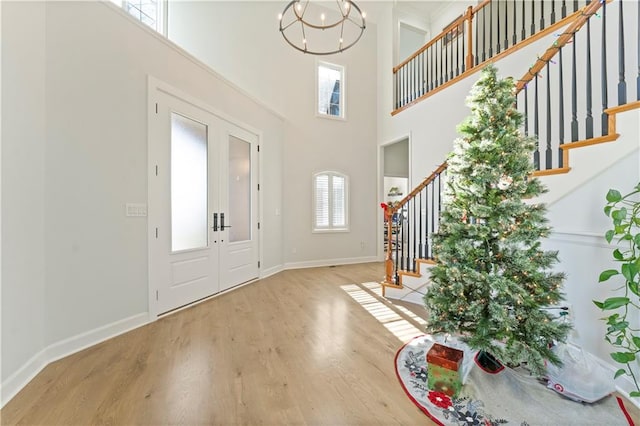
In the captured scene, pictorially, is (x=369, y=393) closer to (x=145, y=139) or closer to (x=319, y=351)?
(x=319, y=351)

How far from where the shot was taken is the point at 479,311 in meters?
1.77

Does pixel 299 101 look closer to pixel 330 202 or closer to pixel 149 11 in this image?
pixel 330 202

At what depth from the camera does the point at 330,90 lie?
6.29 meters

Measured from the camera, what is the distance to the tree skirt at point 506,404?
59.1 inches

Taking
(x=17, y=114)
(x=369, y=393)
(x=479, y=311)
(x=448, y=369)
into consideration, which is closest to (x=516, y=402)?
(x=448, y=369)

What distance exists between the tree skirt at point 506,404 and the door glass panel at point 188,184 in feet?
9.15

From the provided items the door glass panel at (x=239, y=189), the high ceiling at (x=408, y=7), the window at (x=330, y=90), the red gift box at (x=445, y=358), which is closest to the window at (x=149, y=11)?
the door glass panel at (x=239, y=189)

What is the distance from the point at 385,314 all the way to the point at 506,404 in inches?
61.1

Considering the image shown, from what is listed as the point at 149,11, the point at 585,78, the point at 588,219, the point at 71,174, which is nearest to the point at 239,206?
the point at 71,174

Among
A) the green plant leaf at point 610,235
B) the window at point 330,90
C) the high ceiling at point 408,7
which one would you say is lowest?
the green plant leaf at point 610,235

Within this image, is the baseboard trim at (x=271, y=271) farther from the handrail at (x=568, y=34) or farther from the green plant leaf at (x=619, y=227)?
the green plant leaf at (x=619, y=227)

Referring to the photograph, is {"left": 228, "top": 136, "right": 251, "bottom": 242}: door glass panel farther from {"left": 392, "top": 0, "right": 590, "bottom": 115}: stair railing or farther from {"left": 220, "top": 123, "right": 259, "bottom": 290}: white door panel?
{"left": 392, "top": 0, "right": 590, "bottom": 115}: stair railing

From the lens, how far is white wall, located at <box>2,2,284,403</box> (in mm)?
1850

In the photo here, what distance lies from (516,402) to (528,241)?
0.97 m
